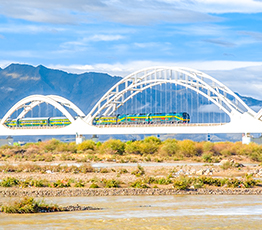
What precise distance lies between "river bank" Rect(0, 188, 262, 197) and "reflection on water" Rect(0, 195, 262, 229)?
123 cm

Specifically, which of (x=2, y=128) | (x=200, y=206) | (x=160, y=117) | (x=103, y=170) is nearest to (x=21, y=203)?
(x=200, y=206)

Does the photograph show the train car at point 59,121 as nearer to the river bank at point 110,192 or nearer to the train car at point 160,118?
the train car at point 160,118

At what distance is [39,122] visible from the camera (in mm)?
96000

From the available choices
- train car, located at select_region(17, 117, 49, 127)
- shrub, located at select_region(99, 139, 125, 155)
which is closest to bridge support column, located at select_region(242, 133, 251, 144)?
shrub, located at select_region(99, 139, 125, 155)

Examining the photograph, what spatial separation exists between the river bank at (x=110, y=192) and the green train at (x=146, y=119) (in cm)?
5468

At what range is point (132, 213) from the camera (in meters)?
20.8

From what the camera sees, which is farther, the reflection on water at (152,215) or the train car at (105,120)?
the train car at (105,120)

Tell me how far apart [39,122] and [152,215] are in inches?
3053

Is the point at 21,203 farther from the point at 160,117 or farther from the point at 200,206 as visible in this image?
the point at 160,117

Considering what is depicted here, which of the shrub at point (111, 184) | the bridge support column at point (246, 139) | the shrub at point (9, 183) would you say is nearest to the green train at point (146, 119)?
the bridge support column at point (246, 139)

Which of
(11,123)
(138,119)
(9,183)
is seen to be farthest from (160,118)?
(9,183)

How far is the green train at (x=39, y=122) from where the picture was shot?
93.1 m

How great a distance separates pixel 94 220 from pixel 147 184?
10.0 metres

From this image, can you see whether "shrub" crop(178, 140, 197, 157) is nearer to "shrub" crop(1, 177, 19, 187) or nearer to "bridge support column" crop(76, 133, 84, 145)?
"bridge support column" crop(76, 133, 84, 145)
